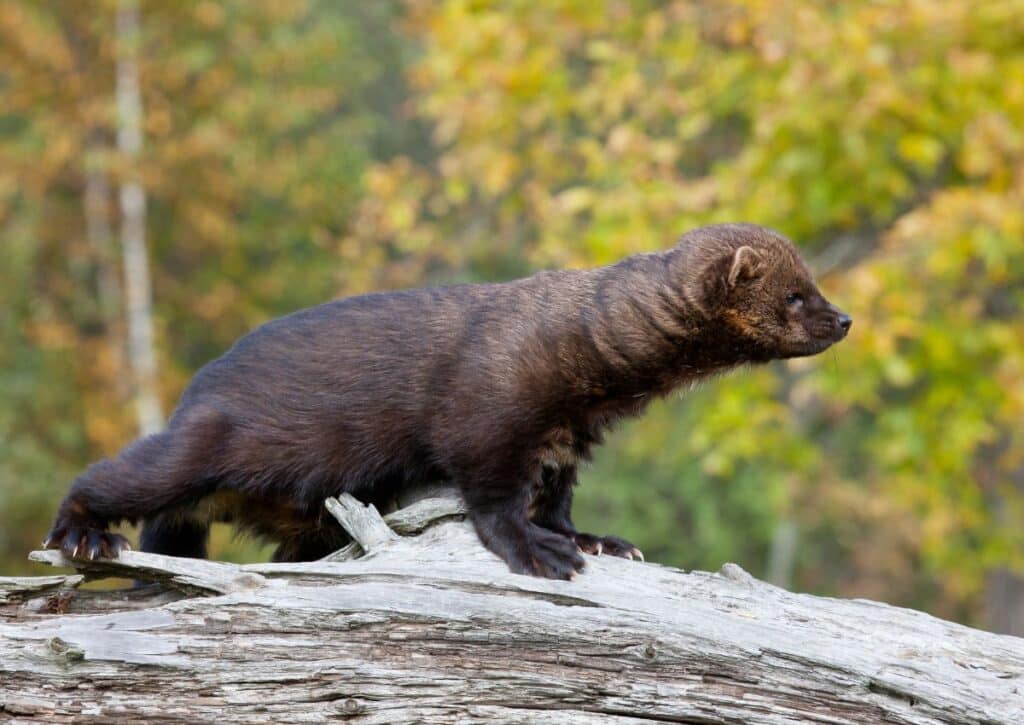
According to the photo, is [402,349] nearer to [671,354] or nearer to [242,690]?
[671,354]

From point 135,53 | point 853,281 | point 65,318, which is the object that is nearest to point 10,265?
point 65,318

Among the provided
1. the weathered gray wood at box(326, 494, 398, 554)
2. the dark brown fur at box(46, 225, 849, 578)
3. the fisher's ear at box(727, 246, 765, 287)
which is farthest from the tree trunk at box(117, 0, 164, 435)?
the fisher's ear at box(727, 246, 765, 287)

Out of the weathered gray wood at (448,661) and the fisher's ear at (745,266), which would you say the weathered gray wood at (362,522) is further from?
the fisher's ear at (745,266)

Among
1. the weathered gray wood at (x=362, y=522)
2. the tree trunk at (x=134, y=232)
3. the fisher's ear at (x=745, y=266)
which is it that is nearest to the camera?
the weathered gray wood at (x=362, y=522)

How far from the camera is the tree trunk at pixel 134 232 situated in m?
16.9

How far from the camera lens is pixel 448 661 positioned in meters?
4.30

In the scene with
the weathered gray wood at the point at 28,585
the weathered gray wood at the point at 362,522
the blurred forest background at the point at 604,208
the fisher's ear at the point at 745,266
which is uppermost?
the blurred forest background at the point at 604,208

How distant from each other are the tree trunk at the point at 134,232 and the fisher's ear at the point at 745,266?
12531mm

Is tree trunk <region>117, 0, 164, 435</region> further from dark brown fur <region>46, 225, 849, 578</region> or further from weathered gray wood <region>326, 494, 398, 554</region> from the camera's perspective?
weathered gray wood <region>326, 494, 398, 554</region>

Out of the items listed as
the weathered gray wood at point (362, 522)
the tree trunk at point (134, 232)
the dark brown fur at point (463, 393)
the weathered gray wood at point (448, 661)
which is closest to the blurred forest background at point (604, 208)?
the tree trunk at point (134, 232)

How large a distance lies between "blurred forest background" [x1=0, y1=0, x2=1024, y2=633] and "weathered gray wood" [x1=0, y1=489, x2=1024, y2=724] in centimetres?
176

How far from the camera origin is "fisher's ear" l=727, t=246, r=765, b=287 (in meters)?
5.23

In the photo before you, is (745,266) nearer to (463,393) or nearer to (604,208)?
(463,393)

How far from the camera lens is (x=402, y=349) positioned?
510 cm
